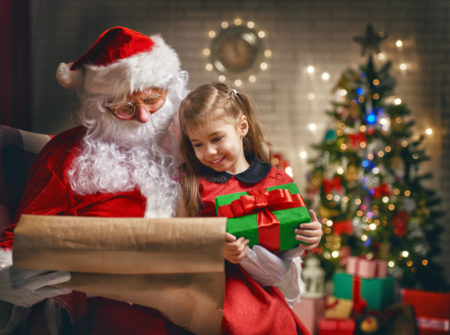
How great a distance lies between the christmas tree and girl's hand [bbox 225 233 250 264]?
73.3 inches

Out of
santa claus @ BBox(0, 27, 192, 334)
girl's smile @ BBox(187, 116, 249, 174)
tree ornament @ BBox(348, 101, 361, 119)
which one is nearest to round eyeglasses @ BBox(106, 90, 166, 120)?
santa claus @ BBox(0, 27, 192, 334)

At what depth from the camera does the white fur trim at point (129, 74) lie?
4.62ft

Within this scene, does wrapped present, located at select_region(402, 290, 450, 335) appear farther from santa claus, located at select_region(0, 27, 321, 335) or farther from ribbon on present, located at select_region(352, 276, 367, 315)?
santa claus, located at select_region(0, 27, 321, 335)

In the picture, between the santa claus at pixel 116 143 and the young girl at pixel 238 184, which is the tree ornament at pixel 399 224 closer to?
the young girl at pixel 238 184

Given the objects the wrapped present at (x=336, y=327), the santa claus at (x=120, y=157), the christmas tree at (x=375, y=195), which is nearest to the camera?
the santa claus at (x=120, y=157)

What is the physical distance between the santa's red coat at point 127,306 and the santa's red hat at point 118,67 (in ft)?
1.23

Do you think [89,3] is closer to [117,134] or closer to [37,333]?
[117,134]

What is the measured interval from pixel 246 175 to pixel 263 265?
34 centimetres

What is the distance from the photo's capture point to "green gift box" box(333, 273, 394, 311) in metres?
2.59

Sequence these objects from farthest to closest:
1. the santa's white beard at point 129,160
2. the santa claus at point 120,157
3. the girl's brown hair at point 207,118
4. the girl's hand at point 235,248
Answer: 1. the santa's white beard at point 129,160
2. the girl's brown hair at point 207,118
3. the santa claus at point 120,157
4. the girl's hand at point 235,248

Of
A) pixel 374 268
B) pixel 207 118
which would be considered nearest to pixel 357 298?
pixel 374 268

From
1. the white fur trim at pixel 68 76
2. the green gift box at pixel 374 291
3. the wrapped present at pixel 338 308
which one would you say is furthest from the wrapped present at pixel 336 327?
the white fur trim at pixel 68 76

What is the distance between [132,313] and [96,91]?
84cm

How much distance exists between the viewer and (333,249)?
110 inches
